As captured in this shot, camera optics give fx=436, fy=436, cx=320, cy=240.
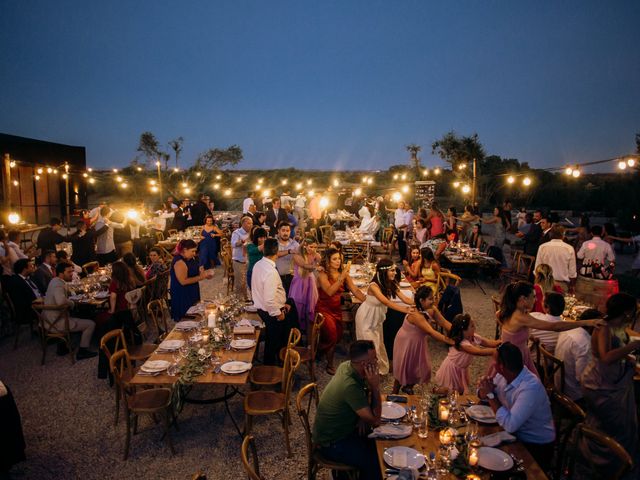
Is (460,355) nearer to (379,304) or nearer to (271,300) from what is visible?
(379,304)

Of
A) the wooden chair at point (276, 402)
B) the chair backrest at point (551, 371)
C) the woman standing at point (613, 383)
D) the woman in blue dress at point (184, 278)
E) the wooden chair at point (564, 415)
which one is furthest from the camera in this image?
the woman in blue dress at point (184, 278)

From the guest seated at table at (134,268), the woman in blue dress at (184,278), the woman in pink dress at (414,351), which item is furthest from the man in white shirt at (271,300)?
the guest seated at table at (134,268)

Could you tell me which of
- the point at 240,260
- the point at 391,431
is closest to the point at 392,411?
the point at 391,431

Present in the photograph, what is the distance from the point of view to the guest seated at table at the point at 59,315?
227 inches

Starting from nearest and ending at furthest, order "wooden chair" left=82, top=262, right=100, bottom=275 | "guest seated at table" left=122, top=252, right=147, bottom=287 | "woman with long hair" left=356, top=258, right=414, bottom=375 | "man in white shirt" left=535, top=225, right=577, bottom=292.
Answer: "woman with long hair" left=356, top=258, right=414, bottom=375, "guest seated at table" left=122, top=252, right=147, bottom=287, "man in white shirt" left=535, top=225, right=577, bottom=292, "wooden chair" left=82, top=262, right=100, bottom=275

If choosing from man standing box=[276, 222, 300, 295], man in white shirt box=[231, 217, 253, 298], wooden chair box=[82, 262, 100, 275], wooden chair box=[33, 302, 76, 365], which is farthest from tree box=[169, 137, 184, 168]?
wooden chair box=[33, 302, 76, 365]

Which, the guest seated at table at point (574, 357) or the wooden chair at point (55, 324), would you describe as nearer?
the guest seated at table at point (574, 357)

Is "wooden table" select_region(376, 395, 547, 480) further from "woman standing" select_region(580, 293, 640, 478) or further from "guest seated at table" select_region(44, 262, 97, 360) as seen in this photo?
"guest seated at table" select_region(44, 262, 97, 360)

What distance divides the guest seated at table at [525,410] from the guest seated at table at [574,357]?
3.76ft

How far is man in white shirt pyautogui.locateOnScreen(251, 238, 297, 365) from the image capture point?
16.0ft

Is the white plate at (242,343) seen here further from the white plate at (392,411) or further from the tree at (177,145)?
the tree at (177,145)

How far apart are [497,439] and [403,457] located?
0.65 metres

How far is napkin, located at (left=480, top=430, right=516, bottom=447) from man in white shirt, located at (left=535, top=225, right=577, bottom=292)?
4.61 m

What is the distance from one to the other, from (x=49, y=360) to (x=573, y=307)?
696cm
